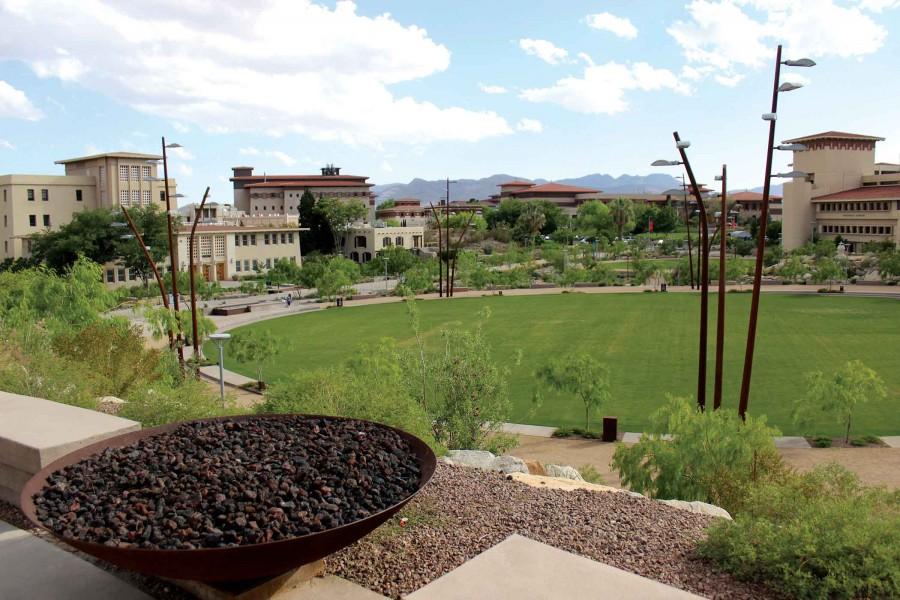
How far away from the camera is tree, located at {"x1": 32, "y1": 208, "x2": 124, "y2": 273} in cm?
7931

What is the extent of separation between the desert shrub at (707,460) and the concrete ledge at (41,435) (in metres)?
10.8

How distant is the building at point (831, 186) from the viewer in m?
116

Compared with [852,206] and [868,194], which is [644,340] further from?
[852,206]

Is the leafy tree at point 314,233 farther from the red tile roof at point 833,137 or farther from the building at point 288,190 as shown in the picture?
the red tile roof at point 833,137

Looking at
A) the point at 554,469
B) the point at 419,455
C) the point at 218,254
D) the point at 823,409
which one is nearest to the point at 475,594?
the point at 419,455

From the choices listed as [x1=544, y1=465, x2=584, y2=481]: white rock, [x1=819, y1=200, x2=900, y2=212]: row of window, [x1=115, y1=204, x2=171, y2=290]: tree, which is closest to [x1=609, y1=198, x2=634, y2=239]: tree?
[x1=819, y1=200, x2=900, y2=212]: row of window

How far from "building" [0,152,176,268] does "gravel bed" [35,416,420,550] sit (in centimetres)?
8513

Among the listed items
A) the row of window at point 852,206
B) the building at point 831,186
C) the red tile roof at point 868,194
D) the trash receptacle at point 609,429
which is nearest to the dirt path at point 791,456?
the trash receptacle at point 609,429

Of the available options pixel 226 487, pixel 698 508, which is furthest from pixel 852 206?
pixel 226 487

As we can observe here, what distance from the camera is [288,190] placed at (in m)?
145

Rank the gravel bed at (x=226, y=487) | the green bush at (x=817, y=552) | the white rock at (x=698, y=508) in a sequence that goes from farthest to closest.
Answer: the white rock at (x=698, y=508), the green bush at (x=817, y=552), the gravel bed at (x=226, y=487)

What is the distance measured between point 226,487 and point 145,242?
81.6 metres

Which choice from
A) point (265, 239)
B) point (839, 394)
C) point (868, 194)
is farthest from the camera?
point (868, 194)

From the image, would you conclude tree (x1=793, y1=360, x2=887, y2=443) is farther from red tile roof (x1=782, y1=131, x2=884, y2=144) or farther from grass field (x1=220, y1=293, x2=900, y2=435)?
red tile roof (x1=782, y1=131, x2=884, y2=144)
